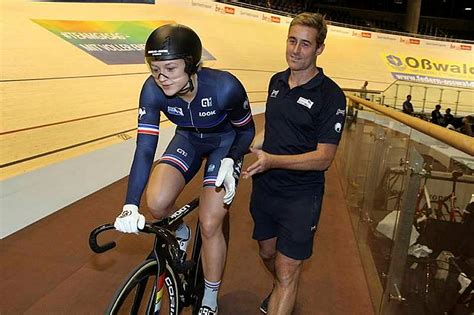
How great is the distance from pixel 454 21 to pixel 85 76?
3108 cm

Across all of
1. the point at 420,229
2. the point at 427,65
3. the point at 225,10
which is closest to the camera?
the point at 420,229

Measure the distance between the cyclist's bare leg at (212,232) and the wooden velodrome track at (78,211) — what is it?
1.91ft

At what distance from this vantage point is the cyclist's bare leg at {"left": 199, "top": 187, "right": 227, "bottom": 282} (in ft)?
6.18

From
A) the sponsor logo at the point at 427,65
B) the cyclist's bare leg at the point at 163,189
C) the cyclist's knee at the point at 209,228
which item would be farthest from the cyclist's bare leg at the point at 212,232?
the sponsor logo at the point at 427,65

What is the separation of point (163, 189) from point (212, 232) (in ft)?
0.93

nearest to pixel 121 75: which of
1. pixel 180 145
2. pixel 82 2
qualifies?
pixel 82 2

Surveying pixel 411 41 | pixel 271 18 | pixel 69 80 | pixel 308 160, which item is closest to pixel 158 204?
pixel 308 160

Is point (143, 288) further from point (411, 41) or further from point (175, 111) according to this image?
point (411, 41)

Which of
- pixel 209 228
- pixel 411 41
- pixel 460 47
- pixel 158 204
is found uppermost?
pixel 411 41

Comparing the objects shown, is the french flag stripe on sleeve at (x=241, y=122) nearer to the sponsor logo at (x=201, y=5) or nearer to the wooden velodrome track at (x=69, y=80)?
the wooden velodrome track at (x=69, y=80)

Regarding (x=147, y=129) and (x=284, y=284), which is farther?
(x=284, y=284)

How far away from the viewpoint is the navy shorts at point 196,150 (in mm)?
2012

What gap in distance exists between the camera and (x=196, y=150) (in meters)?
2.07

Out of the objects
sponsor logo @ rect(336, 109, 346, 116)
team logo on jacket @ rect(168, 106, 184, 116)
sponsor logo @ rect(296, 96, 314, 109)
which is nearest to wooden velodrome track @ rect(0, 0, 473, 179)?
team logo on jacket @ rect(168, 106, 184, 116)
